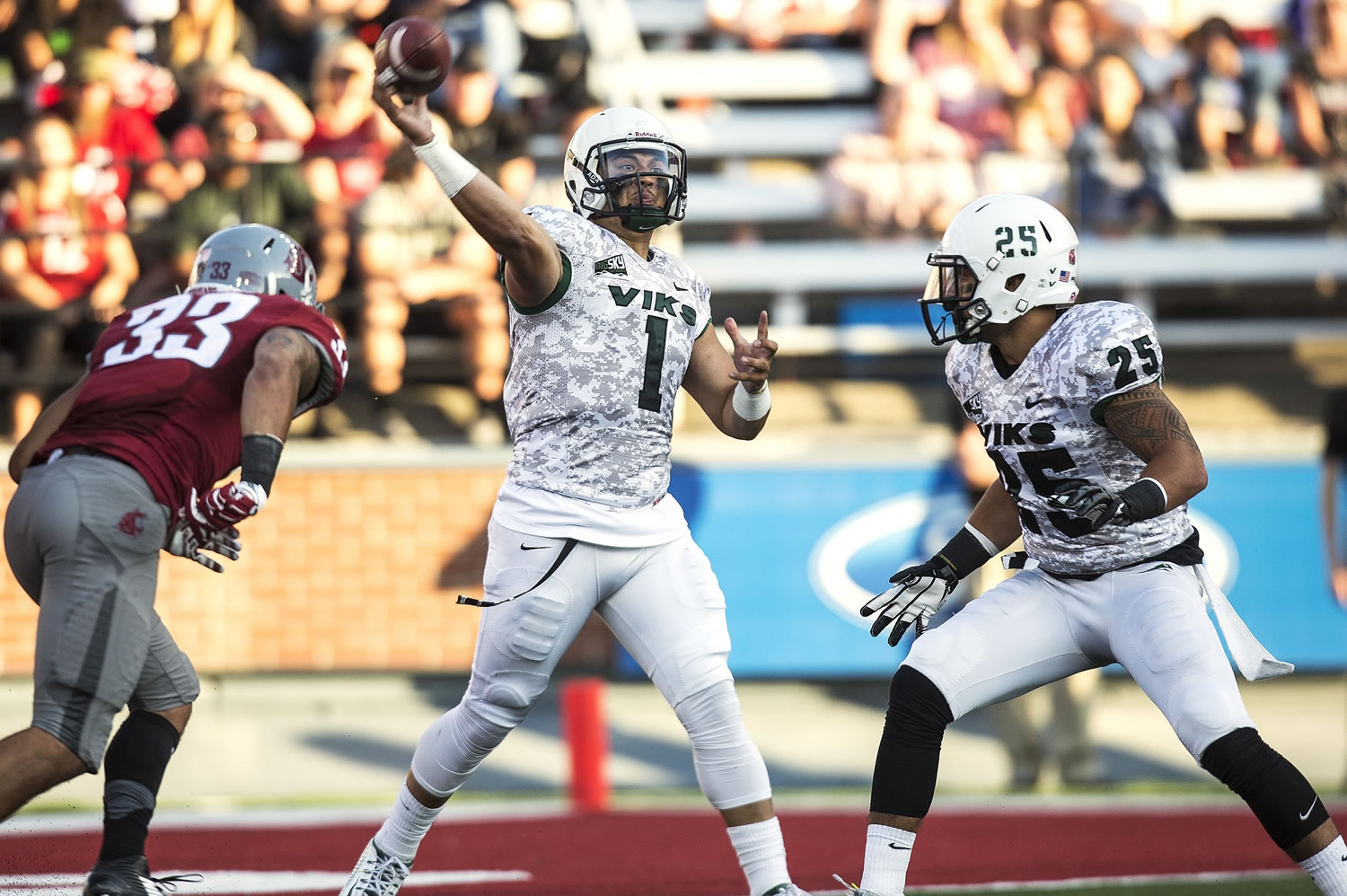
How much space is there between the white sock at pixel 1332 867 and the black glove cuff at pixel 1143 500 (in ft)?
2.89

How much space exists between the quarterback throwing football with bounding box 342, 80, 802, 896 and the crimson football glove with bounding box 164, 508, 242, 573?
0.68 metres

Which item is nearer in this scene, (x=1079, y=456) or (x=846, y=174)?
(x=1079, y=456)

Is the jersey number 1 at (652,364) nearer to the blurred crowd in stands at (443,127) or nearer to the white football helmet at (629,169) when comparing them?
the white football helmet at (629,169)

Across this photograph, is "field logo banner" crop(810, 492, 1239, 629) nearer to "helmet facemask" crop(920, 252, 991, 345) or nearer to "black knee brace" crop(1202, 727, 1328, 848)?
"helmet facemask" crop(920, 252, 991, 345)

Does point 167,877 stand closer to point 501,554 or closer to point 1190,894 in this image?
point 501,554

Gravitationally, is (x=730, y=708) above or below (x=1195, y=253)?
below

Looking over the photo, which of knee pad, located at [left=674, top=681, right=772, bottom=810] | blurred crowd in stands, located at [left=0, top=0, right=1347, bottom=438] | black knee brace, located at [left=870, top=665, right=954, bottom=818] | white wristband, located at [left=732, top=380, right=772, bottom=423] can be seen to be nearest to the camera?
black knee brace, located at [left=870, top=665, right=954, bottom=818]

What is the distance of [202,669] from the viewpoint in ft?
26.5

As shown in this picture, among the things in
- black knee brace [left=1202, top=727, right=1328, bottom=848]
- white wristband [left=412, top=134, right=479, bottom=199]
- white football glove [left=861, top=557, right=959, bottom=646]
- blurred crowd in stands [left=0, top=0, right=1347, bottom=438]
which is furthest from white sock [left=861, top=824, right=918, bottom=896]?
blurred crowd in stands [left=0, top=0, right=1347, bottom=438]

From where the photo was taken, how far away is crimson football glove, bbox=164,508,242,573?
12.9ft

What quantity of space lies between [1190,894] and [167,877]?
292 cm

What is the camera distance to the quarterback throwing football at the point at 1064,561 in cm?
362

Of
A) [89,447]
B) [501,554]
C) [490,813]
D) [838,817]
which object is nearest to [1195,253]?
[838,817]

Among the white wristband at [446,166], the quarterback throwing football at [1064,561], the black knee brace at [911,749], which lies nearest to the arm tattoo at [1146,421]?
the quarterback throwing football at [1064,561]
